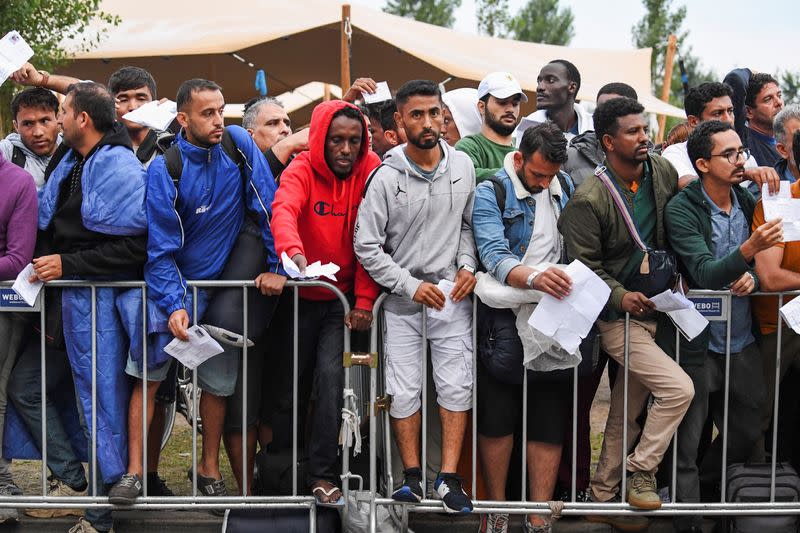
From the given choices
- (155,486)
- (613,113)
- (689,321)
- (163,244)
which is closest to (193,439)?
(155,486)

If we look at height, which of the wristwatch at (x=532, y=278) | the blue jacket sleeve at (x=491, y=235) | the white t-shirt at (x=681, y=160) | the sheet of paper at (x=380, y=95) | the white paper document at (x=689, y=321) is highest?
the sheet of paper at (x=380, y=95)

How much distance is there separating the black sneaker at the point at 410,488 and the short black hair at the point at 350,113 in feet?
6.08

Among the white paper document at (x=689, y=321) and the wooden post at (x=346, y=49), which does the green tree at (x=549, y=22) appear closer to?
the wooden post at (x=346, y=49)

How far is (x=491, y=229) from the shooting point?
5.39 meters

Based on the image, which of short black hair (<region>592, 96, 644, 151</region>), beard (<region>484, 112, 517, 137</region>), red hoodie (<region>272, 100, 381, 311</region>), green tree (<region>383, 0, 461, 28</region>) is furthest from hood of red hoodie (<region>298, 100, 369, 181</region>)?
green tree (<region>383, 0, 461, 28</region>)

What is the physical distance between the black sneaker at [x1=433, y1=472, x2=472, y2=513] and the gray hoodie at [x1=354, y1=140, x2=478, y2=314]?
0.88 metres

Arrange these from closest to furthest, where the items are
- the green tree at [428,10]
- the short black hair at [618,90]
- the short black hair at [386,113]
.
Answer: the short black hair at [386,113]
the short black hair at [618,90]
the green tree at [428,10]

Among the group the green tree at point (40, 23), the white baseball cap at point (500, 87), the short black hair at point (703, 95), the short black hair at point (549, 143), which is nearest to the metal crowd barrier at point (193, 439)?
the short black hair at point (549, 143)

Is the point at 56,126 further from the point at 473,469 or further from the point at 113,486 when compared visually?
the point at 473,469

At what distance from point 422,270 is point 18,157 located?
96.1 inches

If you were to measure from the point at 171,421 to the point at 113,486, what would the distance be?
924 millimetres

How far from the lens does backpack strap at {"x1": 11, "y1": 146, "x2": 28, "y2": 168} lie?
19.6ft

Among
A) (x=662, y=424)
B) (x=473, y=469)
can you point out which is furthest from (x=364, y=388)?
(x=662, y=424)

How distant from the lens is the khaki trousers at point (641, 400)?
5.36m
